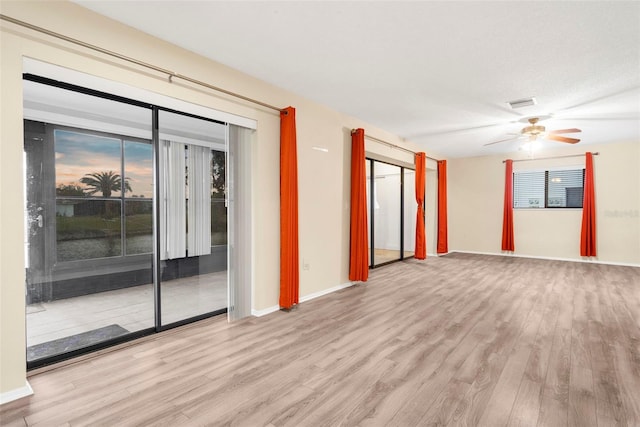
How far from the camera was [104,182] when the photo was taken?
4652mm

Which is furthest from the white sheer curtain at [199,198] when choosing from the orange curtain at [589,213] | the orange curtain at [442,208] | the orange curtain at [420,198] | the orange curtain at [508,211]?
the orange curtain at [589,213]

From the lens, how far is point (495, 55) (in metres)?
2.99

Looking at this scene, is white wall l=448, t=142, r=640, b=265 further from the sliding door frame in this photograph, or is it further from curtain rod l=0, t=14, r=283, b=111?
curtain rod l=0, t=14, r=283, b=111

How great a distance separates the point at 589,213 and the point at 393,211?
4285mm

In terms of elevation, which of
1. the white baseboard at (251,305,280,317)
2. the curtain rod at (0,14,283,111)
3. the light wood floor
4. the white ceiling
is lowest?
the light wood floor

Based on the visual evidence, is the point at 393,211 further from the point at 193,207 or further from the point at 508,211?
the point at 193,207

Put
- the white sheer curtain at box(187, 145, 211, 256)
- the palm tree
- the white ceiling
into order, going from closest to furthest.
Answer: the white ceiling, the palm tree, the white sheer curtain at box(187, 145, 211, 256)

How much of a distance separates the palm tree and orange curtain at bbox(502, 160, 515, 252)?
8304 millimetres

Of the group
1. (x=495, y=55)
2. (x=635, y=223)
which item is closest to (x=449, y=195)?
(x=635, y=223)

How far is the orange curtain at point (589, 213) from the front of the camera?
6.96m

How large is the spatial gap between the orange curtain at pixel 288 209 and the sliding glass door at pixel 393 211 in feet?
11.1

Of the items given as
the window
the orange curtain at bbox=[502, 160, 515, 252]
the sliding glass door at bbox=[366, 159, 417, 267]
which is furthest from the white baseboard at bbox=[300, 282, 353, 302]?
the window

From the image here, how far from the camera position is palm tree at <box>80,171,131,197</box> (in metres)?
4.46

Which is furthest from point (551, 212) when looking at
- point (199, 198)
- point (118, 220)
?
point (118, 220)
